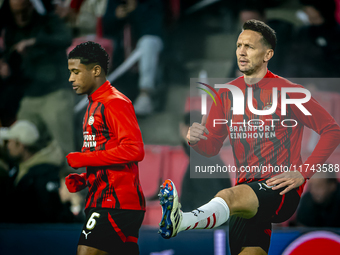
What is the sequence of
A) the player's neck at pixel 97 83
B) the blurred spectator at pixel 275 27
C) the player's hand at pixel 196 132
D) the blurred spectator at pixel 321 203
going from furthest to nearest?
the blurred spectator at pixel 275 27 → the blurred spectator at pixel 321 203 → the player's hand at pixel 196 132 → the player's neck at pixel 97 83

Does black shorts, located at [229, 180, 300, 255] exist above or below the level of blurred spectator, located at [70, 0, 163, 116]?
below

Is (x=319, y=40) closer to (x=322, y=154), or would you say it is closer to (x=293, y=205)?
(x=322, y=154)

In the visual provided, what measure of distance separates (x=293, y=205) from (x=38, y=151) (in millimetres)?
2537

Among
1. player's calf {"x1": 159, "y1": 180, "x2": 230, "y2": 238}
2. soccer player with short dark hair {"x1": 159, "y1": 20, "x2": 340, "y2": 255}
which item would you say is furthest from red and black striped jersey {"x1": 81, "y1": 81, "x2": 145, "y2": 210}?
soccer player with short dark hair {"x1": 159, "y1": 20, "x2": 340, "y2": 255}

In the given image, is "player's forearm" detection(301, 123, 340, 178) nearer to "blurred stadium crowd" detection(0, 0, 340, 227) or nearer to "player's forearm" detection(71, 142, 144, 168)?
"blurred stadium crowd" detection(0, 0, 340, 227)

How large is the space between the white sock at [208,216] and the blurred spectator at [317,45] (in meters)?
1.88

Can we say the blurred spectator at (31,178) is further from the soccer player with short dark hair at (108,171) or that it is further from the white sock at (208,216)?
the white sock at (208,216)

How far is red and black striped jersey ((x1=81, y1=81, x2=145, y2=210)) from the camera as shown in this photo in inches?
108

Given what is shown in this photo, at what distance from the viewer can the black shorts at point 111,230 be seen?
2.66 metres

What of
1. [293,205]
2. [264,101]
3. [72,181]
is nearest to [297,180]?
[293,205]

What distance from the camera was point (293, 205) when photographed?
294cm

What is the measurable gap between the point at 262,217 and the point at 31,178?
7.83 ft

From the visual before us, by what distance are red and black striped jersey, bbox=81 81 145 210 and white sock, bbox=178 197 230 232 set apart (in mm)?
429

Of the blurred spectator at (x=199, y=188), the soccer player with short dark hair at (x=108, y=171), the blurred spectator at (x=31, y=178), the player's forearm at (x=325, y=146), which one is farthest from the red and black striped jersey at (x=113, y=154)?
the blurred spectator at (x=31, y=178)
